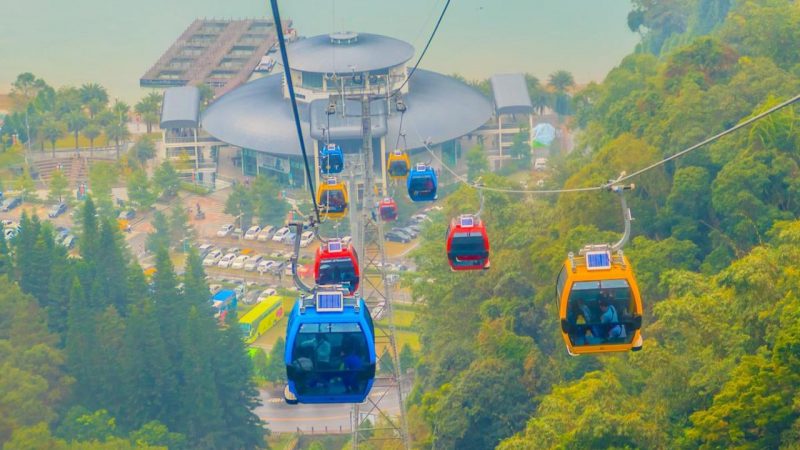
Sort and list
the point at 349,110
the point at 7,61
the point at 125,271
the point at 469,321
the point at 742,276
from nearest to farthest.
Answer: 1. the point at 742,276
2. the point at 469,321
3. the point at 125,271
4. the point at 349,110
5. the point at 7,61

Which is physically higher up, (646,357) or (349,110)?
(349,110)

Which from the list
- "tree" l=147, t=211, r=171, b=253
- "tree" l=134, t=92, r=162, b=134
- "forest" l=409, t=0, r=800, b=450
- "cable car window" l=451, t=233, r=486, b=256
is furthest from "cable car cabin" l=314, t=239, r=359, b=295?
"tree" l=134, t=92, r=162, b=134

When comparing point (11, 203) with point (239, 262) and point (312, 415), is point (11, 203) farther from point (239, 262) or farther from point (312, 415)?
point (312, 415)

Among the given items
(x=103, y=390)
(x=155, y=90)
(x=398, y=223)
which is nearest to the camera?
(x=103, y=390)

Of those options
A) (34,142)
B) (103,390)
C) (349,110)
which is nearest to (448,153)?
(349,110)

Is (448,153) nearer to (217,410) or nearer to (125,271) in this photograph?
(125,271)

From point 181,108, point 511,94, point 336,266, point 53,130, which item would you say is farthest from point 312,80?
point 336,266
